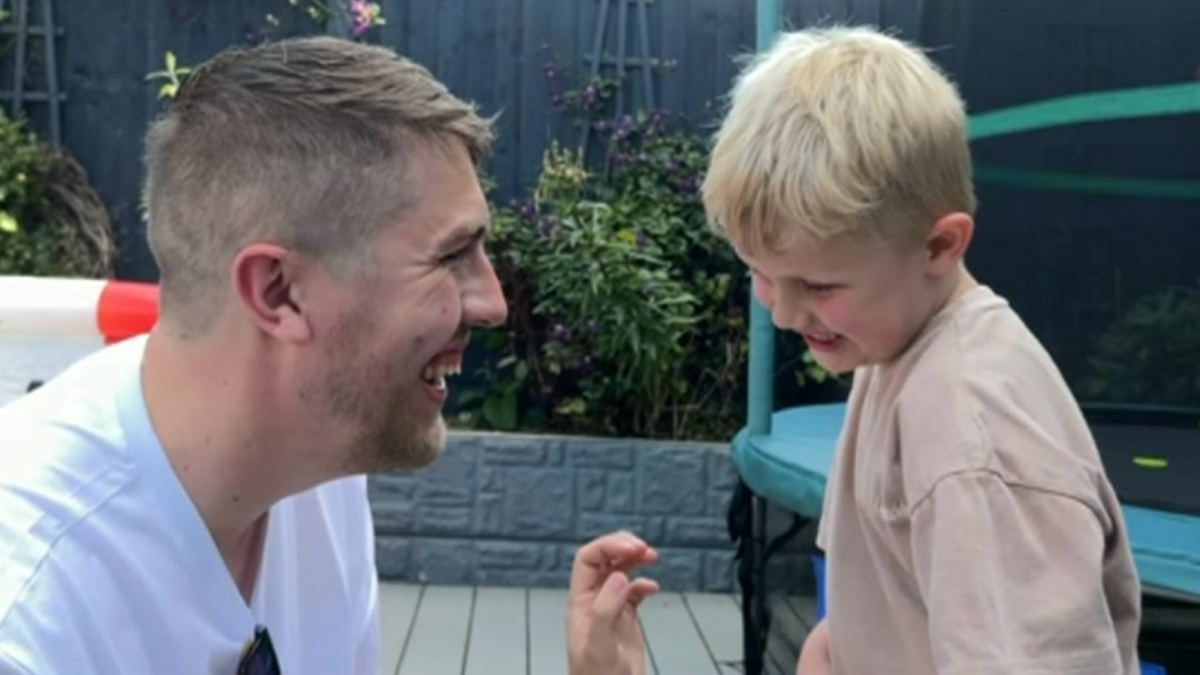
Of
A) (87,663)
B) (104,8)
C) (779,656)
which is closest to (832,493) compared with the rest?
(87,663)

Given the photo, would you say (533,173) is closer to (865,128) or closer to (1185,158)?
(1185,158)

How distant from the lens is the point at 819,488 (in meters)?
2.80

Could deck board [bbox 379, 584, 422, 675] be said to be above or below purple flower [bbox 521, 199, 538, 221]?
below

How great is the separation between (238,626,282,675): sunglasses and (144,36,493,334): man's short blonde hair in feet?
0.94

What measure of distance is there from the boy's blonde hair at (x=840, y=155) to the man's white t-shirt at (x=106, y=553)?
57 cm

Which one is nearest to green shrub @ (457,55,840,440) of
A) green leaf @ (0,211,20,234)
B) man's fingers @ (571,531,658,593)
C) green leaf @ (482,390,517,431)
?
green leaf @ (482,390,517,431)

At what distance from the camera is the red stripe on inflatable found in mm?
2350

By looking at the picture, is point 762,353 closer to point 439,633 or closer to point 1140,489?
point 1140,489

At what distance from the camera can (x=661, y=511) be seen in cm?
538

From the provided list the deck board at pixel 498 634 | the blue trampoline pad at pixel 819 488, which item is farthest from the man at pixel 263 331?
the deck board at pixel 498 634

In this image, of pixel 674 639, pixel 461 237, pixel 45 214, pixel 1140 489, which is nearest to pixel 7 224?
pixel 45 214

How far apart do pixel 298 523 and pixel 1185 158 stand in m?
2.21

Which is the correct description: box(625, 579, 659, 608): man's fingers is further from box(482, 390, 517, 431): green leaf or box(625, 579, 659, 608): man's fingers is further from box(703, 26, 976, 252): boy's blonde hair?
box(482, 390, 517, 431): green leaf

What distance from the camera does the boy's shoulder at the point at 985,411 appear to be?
1.43 meters
